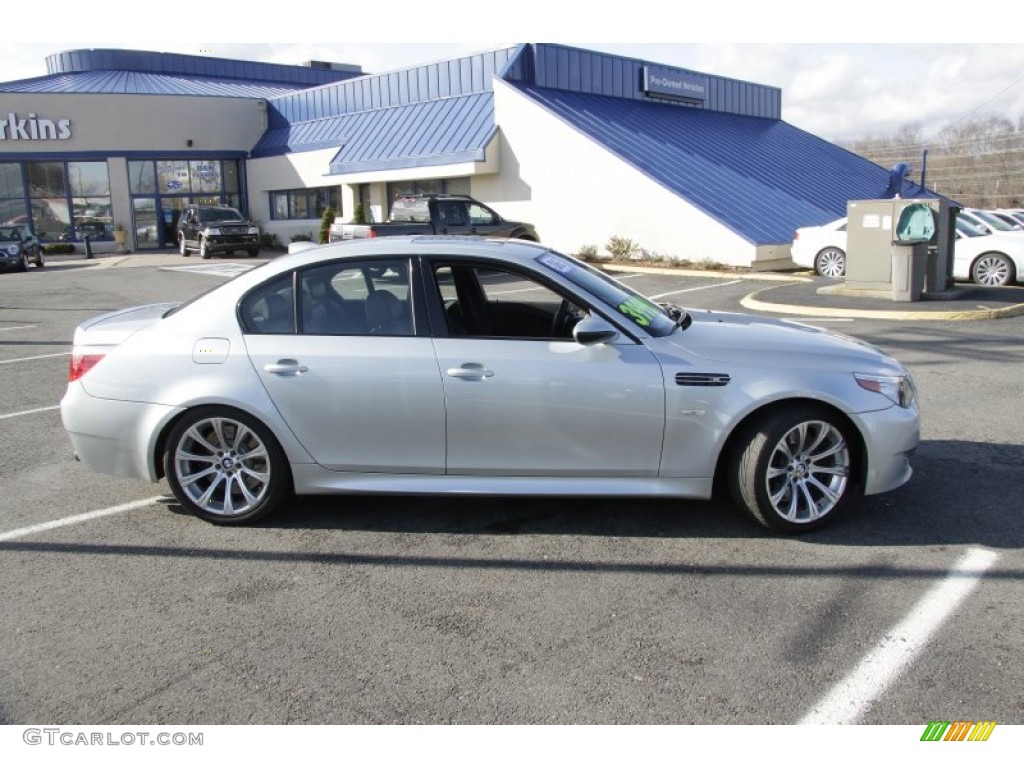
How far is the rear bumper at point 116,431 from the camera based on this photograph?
16.0 feet

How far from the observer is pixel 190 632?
3.77 meters

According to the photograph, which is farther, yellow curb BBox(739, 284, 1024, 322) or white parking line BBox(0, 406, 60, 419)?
yellow curb BBox(739, 284, 1024, 322)

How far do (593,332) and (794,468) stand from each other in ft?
4.31

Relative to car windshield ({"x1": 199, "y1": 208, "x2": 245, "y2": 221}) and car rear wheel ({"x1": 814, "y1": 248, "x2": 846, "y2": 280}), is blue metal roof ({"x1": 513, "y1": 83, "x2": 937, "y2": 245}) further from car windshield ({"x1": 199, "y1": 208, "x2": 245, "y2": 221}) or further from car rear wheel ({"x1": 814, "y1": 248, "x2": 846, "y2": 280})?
car windshield ({"x1": 199, "y1": 208, "x2": 245, "y2": 221})

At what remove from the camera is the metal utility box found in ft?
43.4

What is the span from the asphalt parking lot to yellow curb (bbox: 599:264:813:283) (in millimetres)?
13044

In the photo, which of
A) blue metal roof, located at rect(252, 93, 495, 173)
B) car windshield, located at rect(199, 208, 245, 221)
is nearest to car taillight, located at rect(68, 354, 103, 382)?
blue metal roof, located at rect(252, 93, 495, 173)

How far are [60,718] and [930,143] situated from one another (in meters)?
62.1

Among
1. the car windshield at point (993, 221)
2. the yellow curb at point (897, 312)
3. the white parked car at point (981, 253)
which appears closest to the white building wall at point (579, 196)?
the white parked car at point (981, 253)

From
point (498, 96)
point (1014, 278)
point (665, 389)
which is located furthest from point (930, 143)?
point (665, 389)

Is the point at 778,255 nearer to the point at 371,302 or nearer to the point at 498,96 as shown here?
the point at 498,96

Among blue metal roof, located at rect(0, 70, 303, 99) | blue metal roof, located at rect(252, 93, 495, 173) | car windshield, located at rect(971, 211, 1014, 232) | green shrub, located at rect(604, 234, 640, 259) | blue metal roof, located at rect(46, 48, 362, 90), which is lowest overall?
green shrub, located at rect(604, 234, 640, 259)
